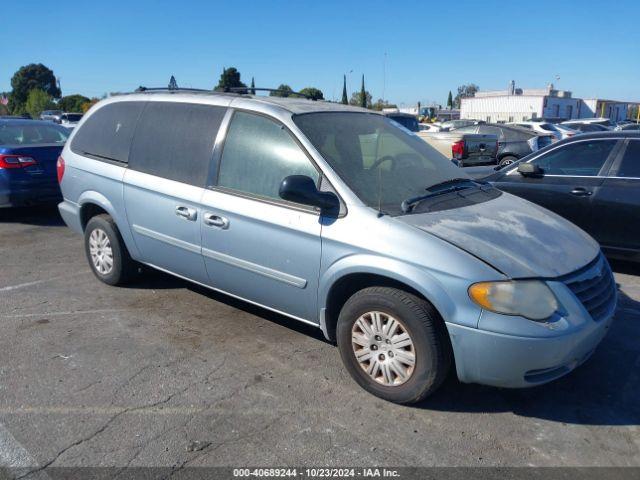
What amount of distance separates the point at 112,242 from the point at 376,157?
266cm

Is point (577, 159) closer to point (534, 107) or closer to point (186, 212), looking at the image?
point (186, 212)

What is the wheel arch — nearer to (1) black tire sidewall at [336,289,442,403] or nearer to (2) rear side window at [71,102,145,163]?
(1) black tire sidewall at [336,289,442,403]

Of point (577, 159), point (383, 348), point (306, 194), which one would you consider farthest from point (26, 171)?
point (577, 159)

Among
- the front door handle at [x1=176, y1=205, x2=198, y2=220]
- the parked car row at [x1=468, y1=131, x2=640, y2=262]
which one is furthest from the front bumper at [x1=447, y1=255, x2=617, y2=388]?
the parked car row at [x1=468, y1=131, x2=640, y2=262]

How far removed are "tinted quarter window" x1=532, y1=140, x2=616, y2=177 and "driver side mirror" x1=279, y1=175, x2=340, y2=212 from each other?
3.95m

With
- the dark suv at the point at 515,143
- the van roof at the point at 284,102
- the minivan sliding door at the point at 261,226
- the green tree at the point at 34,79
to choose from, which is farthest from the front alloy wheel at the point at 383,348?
the green tree at the point at 34,79

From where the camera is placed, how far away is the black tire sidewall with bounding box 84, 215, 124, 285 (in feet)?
17.2

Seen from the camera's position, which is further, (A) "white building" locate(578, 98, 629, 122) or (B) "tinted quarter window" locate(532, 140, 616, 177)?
(A) "white building" locate(578, 98, 629, 122)

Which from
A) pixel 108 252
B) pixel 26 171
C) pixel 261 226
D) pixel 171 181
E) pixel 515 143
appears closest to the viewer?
pixel 261 226

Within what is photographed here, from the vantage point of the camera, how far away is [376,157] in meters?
4.23

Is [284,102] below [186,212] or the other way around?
the other way around

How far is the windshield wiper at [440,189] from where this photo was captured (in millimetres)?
3669

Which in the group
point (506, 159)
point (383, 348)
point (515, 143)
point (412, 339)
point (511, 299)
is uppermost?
point (511, 299)

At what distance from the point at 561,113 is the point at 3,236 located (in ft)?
225
